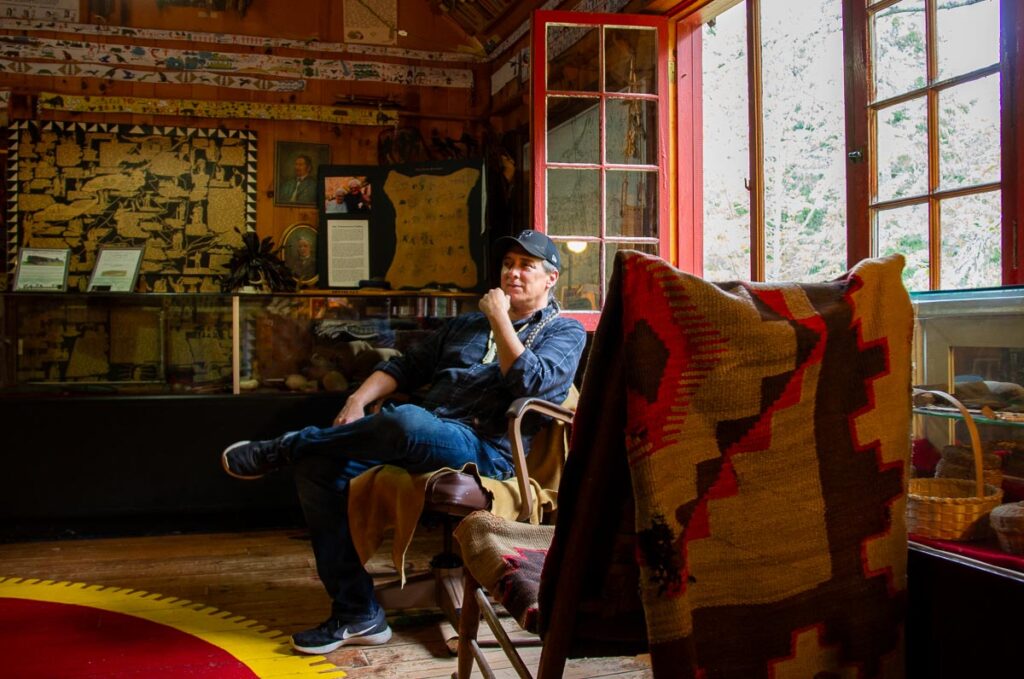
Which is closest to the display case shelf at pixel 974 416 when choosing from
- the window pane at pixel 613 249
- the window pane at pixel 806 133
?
the window pane at pixel 613 249

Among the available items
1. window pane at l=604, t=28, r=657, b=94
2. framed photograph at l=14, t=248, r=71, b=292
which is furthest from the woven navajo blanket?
framed photograph at l=14, t=248, r=71, b=292

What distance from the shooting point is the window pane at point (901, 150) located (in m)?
2.41

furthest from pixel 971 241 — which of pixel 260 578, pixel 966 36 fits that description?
pixel 260 578

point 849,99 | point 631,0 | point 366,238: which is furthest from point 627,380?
point 366,238

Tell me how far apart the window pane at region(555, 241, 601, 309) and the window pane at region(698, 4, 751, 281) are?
201 cm

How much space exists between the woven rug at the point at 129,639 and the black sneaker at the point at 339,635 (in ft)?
0.10

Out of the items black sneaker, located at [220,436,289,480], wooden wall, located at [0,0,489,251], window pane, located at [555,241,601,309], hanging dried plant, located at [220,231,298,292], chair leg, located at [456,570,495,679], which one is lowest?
chair leg, located at [456,570,495,679]

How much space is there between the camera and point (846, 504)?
44.9 inches

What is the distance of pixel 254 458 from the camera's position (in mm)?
2342

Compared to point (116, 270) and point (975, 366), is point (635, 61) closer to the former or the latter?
point (975, 366)

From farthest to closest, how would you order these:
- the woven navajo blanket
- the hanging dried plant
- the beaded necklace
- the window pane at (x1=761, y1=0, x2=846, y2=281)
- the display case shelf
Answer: the hanging dried plant
the window pane at (x1=761, y1=0, x2=846, y2=281)
the beaded necklace
the display case shelf
the woven navajo blanket

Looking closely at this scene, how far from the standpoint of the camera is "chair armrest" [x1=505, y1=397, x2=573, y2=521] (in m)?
2.12

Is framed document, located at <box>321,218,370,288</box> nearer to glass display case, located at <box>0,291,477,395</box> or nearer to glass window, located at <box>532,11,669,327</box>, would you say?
glass display case, located at <box>0,291,477,395</box>

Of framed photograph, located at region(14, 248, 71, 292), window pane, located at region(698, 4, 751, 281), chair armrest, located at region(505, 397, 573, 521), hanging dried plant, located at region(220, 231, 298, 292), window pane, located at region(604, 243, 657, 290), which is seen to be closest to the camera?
chair armrest, located at region(505, 397, 573, 521)
